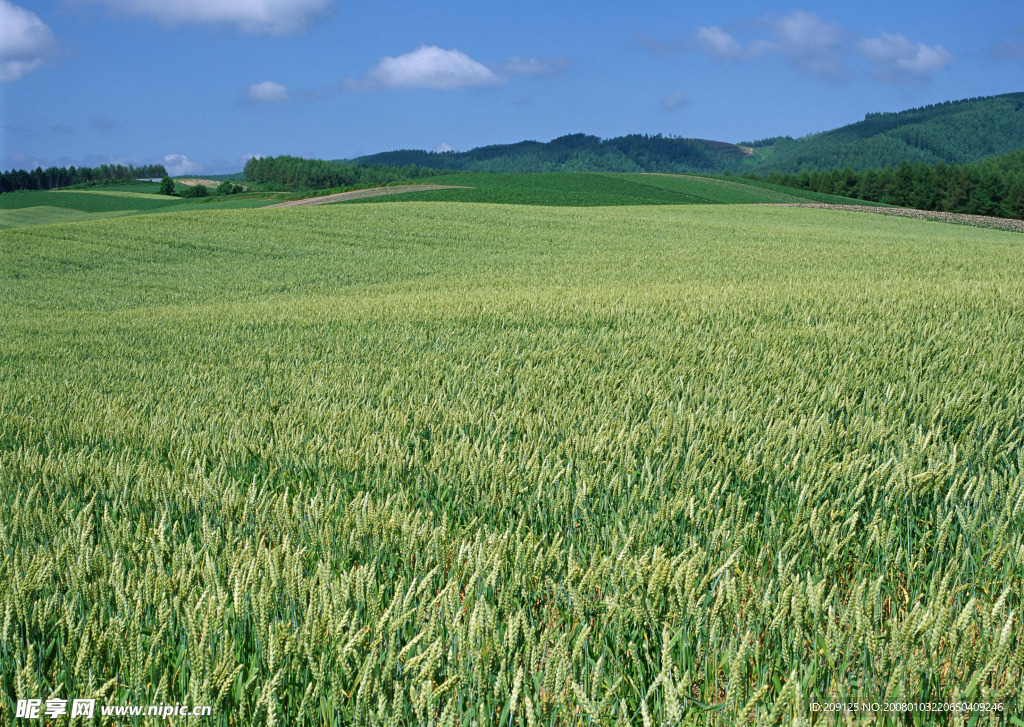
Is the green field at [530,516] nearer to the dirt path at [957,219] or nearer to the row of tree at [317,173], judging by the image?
the dirt path at [957,219]

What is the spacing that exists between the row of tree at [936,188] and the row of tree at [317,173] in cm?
6118

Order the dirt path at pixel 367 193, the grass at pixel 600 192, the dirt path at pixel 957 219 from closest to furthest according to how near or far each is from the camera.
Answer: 1. the dirt path at pixel 957 219
2. the grass at pixel 600 192
3. the dirt path at pixel 367 193

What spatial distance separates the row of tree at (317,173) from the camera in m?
101

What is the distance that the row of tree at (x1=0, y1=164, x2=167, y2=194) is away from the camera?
8675cm

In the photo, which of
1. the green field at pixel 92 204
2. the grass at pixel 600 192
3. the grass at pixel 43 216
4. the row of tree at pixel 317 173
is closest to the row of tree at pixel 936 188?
the grass at pixel 600 192

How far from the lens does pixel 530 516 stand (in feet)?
7.16

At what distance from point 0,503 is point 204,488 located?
2.71 ft

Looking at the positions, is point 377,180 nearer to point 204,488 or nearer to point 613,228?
point 613,228

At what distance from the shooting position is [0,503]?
2.43m

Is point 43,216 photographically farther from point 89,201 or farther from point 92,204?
point 89,201

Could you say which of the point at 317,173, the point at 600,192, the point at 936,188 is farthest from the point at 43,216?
the point at 936,188

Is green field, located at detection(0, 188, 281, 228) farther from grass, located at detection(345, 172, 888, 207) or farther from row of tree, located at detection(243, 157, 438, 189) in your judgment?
row of tree, located at detection(243, 157, 438, 189)

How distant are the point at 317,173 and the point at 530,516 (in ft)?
357

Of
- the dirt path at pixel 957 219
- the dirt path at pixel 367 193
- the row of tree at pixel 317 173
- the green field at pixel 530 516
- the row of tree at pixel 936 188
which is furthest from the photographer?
the row of tree at pixel 317 173
